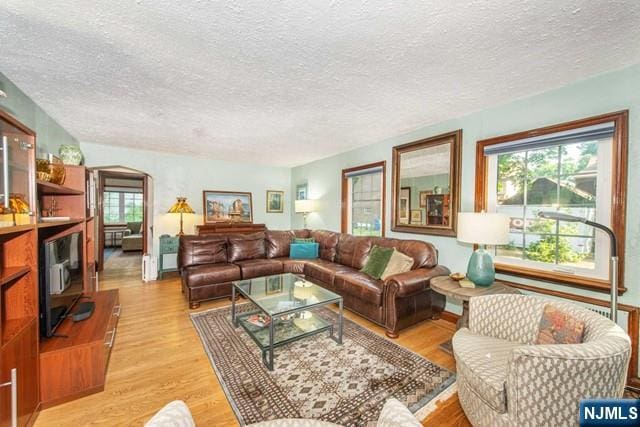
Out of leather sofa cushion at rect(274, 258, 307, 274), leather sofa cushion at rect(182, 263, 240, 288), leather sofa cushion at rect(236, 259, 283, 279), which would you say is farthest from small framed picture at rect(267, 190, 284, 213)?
leather sofa cushion at rect(182, 263, 240, 288)

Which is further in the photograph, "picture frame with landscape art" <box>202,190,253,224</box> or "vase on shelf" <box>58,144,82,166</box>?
"picture frame with landscape art" <box>202,190,253,224</box>

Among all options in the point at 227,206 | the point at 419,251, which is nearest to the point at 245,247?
the point at 227,206

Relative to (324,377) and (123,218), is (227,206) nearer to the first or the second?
(324,377)

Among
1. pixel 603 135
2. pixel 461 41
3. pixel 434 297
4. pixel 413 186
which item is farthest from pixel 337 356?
pixel 603 135

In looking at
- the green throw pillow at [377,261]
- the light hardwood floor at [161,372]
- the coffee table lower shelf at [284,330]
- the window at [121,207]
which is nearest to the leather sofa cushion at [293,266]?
the light hardwood floor at [161,372]

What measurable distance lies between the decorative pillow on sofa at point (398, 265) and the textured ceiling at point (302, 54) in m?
1.62

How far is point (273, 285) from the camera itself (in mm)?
2949

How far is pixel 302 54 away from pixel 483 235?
196 centimetres

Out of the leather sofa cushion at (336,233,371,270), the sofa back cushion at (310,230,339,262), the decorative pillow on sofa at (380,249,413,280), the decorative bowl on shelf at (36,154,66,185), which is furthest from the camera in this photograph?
the sofa back cushion at (310,230,339,262)

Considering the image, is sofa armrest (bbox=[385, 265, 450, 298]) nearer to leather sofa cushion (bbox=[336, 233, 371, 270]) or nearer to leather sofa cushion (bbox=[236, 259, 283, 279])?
leather sofa cushion (bbox=[336, 233, 371, 270])

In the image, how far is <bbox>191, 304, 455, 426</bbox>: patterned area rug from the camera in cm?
161

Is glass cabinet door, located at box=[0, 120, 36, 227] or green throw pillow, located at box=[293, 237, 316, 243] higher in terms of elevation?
glass cabinet door, located at box=[0, 120, 36, 227]

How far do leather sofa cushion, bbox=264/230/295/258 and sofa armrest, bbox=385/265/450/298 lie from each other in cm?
227

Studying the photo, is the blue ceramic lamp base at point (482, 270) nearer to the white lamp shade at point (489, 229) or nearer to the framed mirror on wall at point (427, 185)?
the white lamp shade at point (489, 229)
